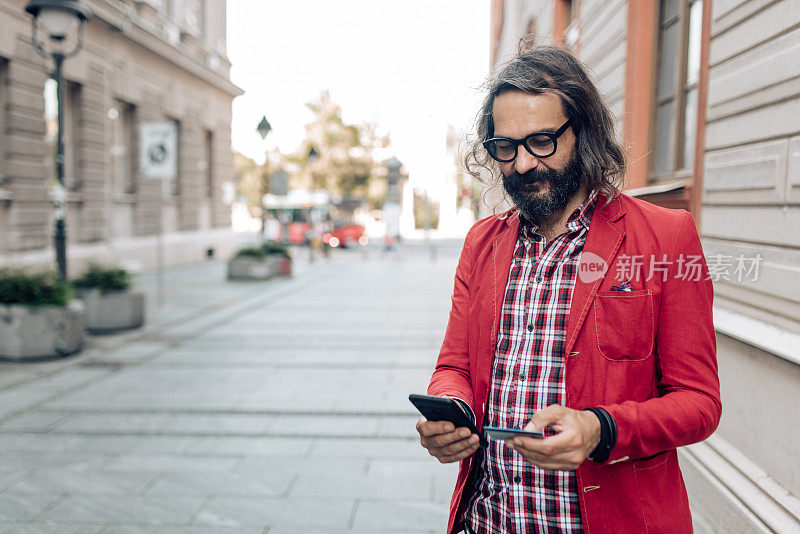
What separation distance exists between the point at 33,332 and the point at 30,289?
465 mm

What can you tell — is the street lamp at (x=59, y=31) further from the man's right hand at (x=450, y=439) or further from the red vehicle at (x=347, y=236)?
the red vehicle at (x=347, y=236)

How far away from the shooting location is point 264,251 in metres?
17.2

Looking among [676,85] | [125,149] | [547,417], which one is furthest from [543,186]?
[125,149]

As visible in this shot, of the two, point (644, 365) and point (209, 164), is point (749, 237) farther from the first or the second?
point (209, 164)

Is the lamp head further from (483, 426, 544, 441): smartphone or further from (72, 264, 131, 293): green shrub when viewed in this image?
(483, 426, 544, 441): smartphone

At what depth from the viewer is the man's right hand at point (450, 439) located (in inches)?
66.1

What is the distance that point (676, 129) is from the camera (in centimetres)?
504

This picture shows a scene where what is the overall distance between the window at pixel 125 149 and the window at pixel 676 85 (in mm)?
14870

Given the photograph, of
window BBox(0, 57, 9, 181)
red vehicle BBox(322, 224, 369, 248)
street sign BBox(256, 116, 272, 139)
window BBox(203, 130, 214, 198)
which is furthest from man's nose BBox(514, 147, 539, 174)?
red vehicle BBox(322, 224, 369, 248)

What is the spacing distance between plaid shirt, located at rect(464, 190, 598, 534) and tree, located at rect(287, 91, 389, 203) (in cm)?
4206

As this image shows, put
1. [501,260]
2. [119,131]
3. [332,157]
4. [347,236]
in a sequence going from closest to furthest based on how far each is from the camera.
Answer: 1. [501,260]
2. [119,131]
3. [347,236]
4. [332,157]

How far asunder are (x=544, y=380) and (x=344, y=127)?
1709 inches

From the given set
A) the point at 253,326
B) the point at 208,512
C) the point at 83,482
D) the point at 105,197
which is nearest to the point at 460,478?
the point at 208,512

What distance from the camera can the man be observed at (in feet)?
5.10
